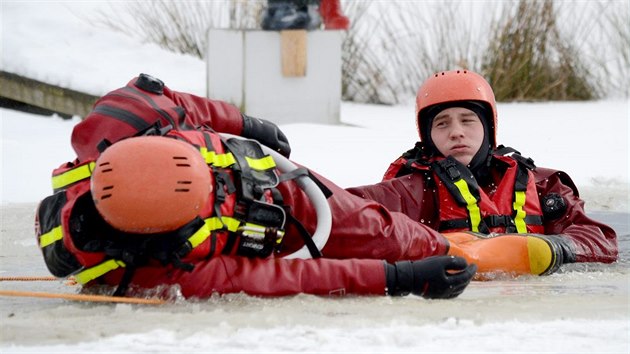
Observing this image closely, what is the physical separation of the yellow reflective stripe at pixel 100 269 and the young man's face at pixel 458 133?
220 centimetres

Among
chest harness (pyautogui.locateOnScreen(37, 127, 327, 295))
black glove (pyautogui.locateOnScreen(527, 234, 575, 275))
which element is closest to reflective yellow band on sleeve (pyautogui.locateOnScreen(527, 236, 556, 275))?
black glove (pyautogui.locateOnScreen(527, 234, 575, 275))

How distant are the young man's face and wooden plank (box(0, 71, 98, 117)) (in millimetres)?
5196

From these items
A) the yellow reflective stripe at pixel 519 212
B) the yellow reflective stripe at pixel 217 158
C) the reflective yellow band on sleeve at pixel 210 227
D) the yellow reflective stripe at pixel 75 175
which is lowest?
the yellow reflective stripe at pixel 519 212

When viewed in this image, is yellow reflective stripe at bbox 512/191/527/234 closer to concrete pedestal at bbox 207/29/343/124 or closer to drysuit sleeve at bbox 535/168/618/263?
drysuit sleeve at bbox 535/168/618/263

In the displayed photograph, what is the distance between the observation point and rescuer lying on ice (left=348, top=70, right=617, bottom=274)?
552 cm

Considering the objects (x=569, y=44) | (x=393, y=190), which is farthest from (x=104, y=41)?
(x=393, y=190)

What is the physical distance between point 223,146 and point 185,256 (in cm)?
47

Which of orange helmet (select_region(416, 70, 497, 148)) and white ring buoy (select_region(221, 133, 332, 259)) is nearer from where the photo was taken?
white ring buoy (select_region(221, 133, 332, 259))

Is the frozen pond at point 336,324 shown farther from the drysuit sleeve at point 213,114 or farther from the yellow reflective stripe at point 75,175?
the drysuit sleeve at point 213,114

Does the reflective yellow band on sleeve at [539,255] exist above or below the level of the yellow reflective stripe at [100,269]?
below

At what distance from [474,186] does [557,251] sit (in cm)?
68

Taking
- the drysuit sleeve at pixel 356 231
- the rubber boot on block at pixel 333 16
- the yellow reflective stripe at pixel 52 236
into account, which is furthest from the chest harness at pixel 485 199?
the rubber boot on block at pixel 333 16

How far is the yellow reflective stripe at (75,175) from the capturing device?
4074 millimetres

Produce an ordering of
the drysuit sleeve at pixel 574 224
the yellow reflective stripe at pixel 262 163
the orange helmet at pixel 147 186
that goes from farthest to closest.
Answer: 1. the drysuit sleeve at pixel 574 224
2. the yellow reflective stripe at pixel 262 163
3. the orange helmet at pixel 147 186
